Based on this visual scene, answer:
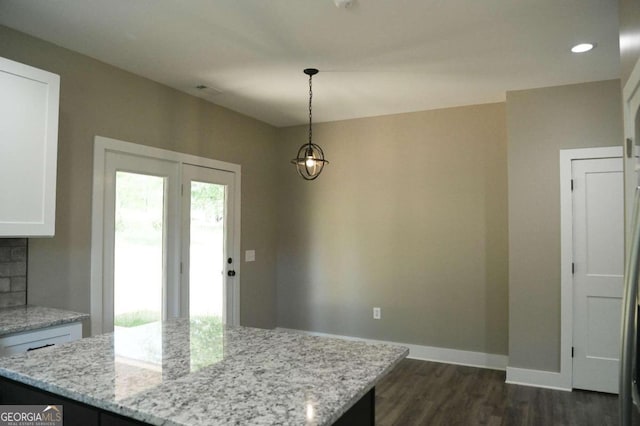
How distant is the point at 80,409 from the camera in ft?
4.25

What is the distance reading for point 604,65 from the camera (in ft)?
10.9

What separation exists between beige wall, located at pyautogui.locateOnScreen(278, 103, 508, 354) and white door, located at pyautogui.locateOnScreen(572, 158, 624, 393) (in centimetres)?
71

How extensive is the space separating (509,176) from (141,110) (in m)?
3.28

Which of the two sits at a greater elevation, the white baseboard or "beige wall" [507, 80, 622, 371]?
"beige wall" [507, 80, 622, 371]

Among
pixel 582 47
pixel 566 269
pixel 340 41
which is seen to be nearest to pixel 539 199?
pixel 566 269

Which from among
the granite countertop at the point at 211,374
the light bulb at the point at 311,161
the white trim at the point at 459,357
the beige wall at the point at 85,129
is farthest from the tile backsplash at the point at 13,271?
the white trim at the point at 459,357

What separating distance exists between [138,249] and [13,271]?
0.98 meters

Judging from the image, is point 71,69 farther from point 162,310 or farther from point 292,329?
point 292,329

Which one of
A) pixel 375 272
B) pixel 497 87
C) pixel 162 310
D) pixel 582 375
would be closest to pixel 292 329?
pixel 375 272

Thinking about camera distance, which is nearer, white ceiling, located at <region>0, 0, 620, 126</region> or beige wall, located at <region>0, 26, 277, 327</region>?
white ceiling, located at <region>0, 0, 620, 126</region>

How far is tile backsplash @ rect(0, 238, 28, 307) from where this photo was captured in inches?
105

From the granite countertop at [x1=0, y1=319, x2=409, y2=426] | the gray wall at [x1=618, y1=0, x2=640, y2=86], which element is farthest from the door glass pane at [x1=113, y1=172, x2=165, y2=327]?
the gray wall at [x1=618, y1=0, x2=640, y2=86]

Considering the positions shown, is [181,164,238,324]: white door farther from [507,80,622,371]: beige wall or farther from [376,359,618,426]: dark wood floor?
[507,80,622,371]: beige wall

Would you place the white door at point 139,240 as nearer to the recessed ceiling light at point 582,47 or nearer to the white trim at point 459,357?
the white trim at point 459,357
